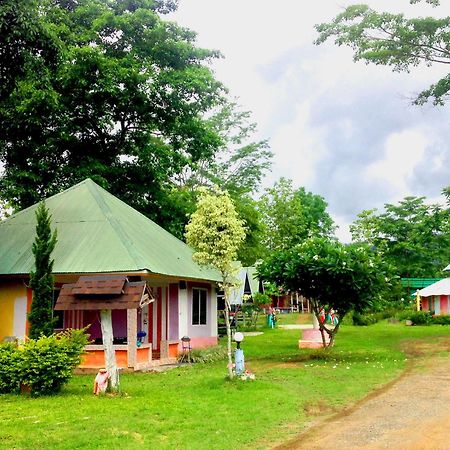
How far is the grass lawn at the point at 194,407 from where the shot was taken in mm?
8508

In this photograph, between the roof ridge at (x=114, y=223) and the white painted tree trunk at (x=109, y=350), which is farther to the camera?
the roof ridge at (x=114, y=223)

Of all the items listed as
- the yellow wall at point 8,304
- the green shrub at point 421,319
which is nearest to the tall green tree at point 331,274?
the yellow wall at point 8,304

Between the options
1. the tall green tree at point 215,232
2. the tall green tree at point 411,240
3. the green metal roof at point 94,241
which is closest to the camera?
the tall green tree at point 215,232

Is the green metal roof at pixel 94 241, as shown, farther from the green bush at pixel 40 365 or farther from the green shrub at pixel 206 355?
the green bush at pixel 40 365

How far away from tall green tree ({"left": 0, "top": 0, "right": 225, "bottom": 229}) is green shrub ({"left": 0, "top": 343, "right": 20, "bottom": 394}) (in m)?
13.2

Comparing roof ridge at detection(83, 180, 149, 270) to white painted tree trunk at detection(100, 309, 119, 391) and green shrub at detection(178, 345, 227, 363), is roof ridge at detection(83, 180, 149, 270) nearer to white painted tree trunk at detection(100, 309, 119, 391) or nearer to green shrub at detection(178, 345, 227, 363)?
white painted tree trunk at detection(100, 309, 119, 391)

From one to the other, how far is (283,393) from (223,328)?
2052 cm

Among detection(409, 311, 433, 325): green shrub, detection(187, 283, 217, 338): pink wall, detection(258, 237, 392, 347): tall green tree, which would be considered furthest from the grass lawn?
detection(409, 311, 433, 325): green shrub

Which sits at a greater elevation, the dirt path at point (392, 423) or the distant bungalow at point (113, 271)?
the distant bungalow at point (113, 271)

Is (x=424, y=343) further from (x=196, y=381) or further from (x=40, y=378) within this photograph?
(x=40, y=378)

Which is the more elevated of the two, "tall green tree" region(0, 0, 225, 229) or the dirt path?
"tall green tree" region(0, 0, 225, 229)

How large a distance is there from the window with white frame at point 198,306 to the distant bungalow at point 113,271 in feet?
0.13

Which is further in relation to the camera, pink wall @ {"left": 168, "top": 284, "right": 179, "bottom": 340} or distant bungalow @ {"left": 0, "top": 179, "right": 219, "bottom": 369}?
pink wall @ {"left": 168, "top": 284, "right": 179, "bottom": 340}

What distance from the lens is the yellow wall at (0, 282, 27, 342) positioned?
1791 cm
